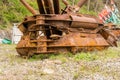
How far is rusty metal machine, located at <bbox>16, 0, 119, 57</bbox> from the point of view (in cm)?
1085

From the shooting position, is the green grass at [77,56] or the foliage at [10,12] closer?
the green grass at [77,56]

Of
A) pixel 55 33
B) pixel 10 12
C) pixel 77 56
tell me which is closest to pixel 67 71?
pixel 77 56

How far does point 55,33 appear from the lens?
1142cm

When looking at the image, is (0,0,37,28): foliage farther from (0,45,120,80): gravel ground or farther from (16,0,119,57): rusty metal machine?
(0,45,120,80): gravel ground

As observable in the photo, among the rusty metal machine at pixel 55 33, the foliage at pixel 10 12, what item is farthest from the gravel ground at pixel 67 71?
the foliage at pixel 10 12

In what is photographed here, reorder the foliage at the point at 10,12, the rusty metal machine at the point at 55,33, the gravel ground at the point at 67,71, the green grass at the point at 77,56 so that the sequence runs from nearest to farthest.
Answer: the gravel ground at the point at 67,71 < the green grass at the point at 77,56 < the rusty metal machine at the point at 55,33 < the foliage at the point at 10,12

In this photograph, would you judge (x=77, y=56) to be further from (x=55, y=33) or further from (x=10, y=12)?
(x=10, y=12)

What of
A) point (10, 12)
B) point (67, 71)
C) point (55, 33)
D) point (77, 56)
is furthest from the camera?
point (10, 12)

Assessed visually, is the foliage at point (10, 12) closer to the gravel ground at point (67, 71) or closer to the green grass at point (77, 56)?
the green grass at point (77, 56)

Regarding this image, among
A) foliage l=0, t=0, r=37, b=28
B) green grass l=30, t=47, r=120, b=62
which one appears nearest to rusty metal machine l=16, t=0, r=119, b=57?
green grass l=30, t=47, r=120, b=62

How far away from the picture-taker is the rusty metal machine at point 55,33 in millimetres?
10852

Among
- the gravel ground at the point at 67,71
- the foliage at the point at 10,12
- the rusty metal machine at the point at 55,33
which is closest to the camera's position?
the gravel ground at the point at 67,71

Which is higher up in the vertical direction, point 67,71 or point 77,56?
point 67,71

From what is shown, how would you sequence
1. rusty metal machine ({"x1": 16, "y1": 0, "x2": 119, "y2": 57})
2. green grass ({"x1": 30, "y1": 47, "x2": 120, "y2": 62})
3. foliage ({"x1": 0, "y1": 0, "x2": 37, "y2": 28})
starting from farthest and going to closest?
foliage ({"x1": 0, "y1": 0, "x2": 37, "y2": 28}), rusty metal machine ({"x1": 16, "y1": 0, "x2": 119, "y2": 57}), green grass ({"x1": 30, "y1": 47, "x2": 120, "y2": 62})
